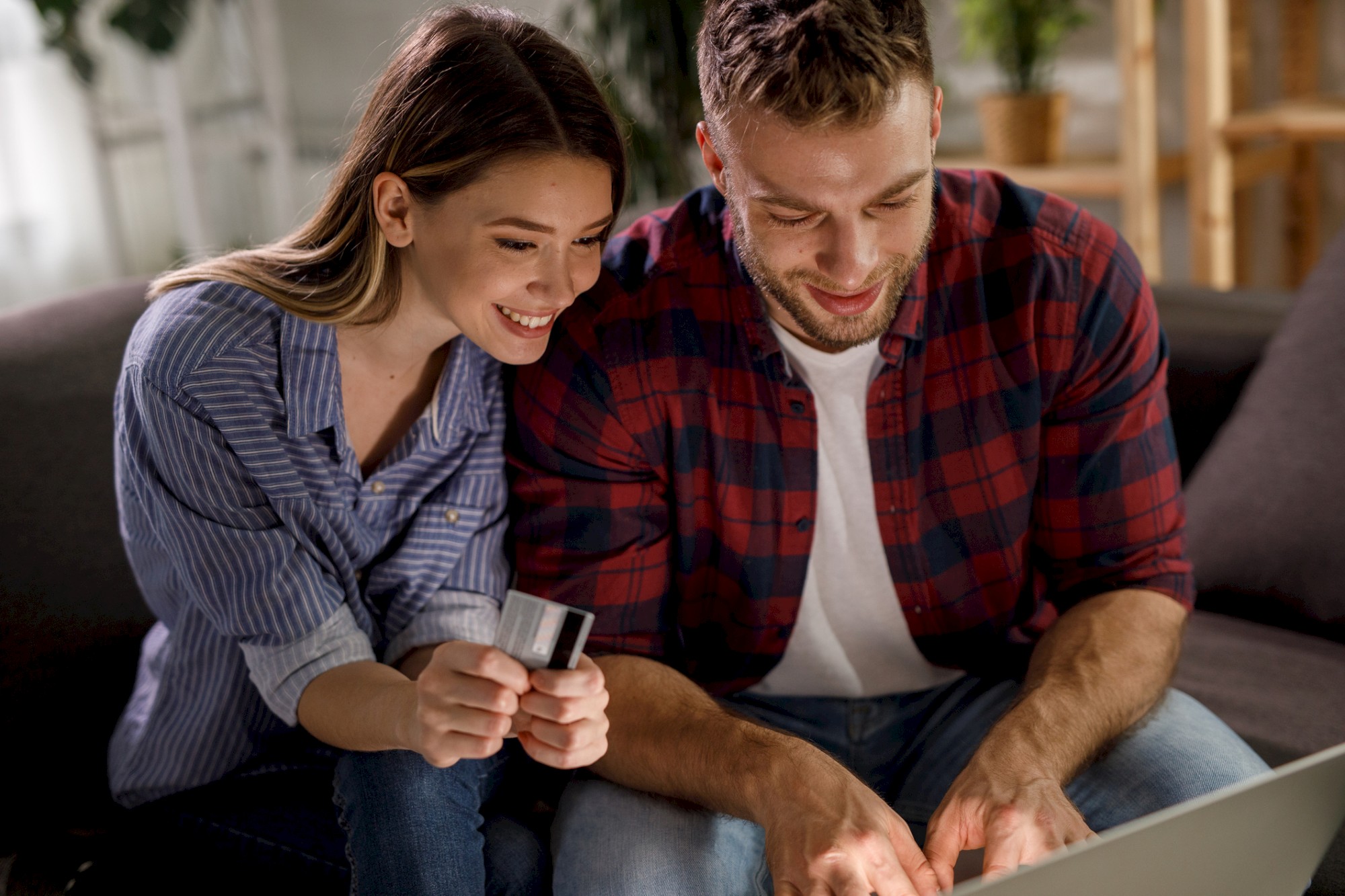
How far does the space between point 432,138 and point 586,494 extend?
1.19 feet

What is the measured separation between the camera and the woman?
109cm

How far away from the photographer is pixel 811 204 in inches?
43.0

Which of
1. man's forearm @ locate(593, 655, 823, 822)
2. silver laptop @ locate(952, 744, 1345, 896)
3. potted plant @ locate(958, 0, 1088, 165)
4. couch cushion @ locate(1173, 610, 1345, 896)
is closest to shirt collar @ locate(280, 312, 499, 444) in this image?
man's forearm @ locate(593, 655, 823, 822)

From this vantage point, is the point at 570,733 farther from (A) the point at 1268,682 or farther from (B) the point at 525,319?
(A) the point at 1268,682

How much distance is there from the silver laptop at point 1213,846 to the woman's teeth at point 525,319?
652 millimetres

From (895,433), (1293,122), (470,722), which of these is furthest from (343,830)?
(1293,122)

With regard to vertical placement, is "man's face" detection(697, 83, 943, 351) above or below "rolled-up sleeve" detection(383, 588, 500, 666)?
above

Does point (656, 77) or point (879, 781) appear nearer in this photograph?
point (879, 781)

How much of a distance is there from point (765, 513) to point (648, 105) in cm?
180

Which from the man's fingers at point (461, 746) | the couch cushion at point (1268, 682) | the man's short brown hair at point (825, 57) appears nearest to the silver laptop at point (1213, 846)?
the man's fingers at point (461, 746)

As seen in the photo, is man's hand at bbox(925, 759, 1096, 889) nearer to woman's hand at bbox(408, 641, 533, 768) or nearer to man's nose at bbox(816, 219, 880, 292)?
woman's hand at bbox(408, 641, 533, 768)

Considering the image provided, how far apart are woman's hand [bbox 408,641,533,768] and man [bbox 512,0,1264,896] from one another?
209mm

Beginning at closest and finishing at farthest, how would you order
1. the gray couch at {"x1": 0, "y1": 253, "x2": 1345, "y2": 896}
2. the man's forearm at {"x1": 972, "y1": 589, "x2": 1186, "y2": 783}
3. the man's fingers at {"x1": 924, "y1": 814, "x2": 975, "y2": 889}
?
the man's fingers at {"x1": 924, "y1": 814, "x2": 975, "y2": 889}, the man's forearm at {"x1": 972, "y1": 589, "x2": 1186, "y2": 783}, the gray couch at {"x1": 0, "y1": 253, "x2": 1345, "y2": 896}

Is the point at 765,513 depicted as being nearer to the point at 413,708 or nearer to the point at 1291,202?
the point at 413,708
